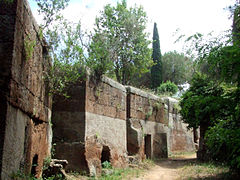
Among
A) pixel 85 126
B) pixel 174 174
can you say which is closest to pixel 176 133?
pixel 174 174

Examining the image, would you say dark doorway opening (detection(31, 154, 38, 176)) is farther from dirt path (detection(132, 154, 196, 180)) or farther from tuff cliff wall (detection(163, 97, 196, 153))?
tuff cliff wall (detection(163, 97, 196, 153))

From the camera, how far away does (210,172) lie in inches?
364

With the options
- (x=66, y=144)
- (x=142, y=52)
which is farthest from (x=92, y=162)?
(x=142, y=52)

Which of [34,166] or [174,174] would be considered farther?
[174,174]

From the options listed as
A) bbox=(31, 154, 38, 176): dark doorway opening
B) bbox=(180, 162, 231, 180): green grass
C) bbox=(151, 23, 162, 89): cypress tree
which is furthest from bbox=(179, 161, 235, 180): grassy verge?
bbox=(151, 23, 162, 89): cypress tree

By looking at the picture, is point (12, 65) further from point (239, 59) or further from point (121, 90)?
point (121, 90)

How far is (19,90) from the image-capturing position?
4.33 m

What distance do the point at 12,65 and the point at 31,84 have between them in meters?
1.35

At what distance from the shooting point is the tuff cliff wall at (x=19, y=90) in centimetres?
377

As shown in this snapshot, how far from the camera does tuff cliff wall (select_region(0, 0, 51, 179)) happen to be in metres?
3.77

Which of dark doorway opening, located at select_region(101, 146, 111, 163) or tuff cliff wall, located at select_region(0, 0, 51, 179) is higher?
tuff cliff wall, located at select_region(0, 0, 51, 179)

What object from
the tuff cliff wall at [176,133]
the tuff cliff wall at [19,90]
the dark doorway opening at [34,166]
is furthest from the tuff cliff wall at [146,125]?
the dark doorway opening at [34,166]

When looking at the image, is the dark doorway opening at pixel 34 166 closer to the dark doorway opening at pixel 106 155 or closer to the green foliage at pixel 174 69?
the dark doorway opening at pixel 106 155

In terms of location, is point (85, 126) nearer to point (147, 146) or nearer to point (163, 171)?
point (163, 171)
